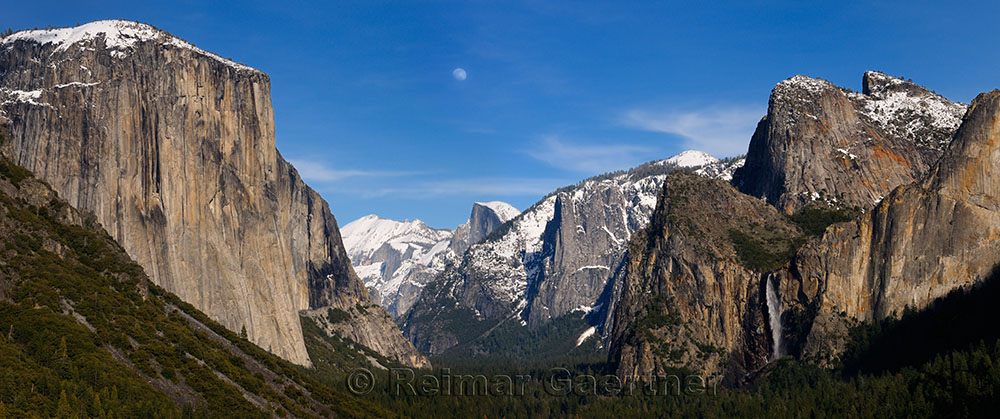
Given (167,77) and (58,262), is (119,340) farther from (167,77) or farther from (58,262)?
(167,77)

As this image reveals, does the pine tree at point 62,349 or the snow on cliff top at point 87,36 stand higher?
the snow on cliff top at point 87,36

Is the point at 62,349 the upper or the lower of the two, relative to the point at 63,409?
upper

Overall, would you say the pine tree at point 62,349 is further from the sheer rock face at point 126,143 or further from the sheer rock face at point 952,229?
the sheer rock face at point 952,229

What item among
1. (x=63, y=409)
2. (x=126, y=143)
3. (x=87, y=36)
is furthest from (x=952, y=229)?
(x=87, y=36)

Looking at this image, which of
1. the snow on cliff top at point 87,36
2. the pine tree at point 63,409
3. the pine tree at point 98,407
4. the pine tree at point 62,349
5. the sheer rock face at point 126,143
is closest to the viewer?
the pine tree at point 63,409

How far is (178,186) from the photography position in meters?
193

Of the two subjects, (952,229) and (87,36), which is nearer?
(87,36)

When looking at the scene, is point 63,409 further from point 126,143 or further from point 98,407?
point 126,143

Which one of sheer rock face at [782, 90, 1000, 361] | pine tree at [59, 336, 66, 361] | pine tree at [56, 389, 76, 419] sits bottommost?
pine tree at [56, 389, 76, 419]

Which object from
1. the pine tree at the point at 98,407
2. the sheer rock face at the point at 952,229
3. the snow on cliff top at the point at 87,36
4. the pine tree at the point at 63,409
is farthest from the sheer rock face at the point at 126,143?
the sheer rock face at the point at 952,229

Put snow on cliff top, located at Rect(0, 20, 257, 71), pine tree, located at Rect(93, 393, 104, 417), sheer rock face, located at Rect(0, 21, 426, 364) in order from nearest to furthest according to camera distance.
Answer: pine tree, located at Rect(93, 393, 104, 417) < sheer rock face, located at Rect(0, 21, 426, 364) < snow on cliff top, located at Rect(0, 20, 257, 71)

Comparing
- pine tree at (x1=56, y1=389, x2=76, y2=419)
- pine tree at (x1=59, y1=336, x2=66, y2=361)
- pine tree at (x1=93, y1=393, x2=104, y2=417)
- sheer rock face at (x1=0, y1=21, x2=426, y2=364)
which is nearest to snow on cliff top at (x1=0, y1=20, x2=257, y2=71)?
sheer rock face at (x1=0, y1=21, x2=426, y2=364)

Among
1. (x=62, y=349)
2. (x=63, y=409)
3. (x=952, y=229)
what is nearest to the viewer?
(x=63, y=409)

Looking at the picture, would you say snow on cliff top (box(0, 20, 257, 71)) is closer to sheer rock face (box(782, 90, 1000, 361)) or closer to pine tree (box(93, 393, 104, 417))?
pine tree (box(93, 393, 104, 417))
